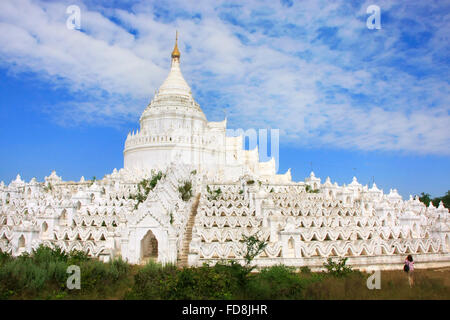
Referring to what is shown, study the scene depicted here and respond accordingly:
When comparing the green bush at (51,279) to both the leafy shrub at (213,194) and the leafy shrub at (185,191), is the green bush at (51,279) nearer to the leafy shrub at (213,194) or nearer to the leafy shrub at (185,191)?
the leafy shrub at (185,191)

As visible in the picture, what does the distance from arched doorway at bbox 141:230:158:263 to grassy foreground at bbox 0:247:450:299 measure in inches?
161

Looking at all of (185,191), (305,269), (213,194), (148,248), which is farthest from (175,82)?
(305,269)

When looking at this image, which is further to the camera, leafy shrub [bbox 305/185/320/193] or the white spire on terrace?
the white spire on terrace

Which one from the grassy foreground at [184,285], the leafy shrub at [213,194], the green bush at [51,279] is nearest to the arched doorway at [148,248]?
the green bush at [51,279]

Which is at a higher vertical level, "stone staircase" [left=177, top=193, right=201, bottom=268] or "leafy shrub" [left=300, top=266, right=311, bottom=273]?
"stone staircase" [left=177, top=193, right=201, bottom=268]

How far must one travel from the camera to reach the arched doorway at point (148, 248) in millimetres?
17000

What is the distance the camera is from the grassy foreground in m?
10.5

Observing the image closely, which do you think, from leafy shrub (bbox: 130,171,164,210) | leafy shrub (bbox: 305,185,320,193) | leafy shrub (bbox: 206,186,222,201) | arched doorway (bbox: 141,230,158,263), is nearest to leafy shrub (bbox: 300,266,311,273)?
arched doorway (bbox: 141,230,158,263)

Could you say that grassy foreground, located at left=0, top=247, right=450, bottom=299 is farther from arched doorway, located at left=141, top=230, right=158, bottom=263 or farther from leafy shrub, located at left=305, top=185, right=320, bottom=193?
leafy shrub, located at left=305, top=185, right=320, bottom=193

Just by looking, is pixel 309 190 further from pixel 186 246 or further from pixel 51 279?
pixel 51 279

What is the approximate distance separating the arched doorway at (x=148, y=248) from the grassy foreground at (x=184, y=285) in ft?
13.5

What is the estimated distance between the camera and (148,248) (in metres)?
18.2
